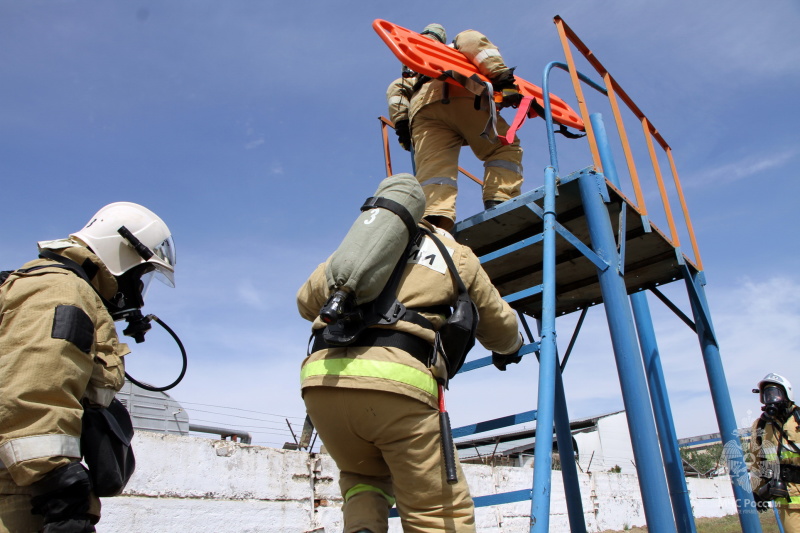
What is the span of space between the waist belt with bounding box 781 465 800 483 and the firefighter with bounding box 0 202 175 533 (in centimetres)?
618

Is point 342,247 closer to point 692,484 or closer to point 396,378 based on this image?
point 396,378

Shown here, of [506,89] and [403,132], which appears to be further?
[403,132]

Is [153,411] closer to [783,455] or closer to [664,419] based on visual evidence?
[664,419]

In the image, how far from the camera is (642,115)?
17.7ft

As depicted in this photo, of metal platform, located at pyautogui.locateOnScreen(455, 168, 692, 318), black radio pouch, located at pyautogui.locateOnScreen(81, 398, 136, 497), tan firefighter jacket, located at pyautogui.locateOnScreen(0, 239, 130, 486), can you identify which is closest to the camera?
tan firefighter jacket, located at pyautogui.locateOnScreen(0, 239, 130, 486)

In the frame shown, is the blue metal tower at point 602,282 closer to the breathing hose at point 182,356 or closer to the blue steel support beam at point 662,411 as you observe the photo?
the blue steel support beam at point 662,411

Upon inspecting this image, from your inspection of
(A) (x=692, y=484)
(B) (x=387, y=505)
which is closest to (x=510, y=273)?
(B) (x=387, y=505)

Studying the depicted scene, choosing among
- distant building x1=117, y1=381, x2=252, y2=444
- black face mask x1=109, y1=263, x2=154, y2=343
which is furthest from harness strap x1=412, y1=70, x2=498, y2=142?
distant building x1=117, y1=381, x2=252, y2=444

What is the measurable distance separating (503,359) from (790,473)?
447cm

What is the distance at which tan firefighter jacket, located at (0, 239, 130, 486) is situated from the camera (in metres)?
1.87

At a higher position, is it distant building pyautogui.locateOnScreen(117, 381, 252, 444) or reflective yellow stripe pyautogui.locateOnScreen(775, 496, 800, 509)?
distant building pyautogui.locateOnScreen(117, 381, 252, 444)

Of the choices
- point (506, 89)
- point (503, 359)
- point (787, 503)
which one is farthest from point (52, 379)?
point (787, 503)

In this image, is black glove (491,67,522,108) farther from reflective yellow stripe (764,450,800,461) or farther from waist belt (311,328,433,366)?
reflective yellow stripe (764,450,800,461)

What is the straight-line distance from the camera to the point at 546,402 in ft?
8.67
